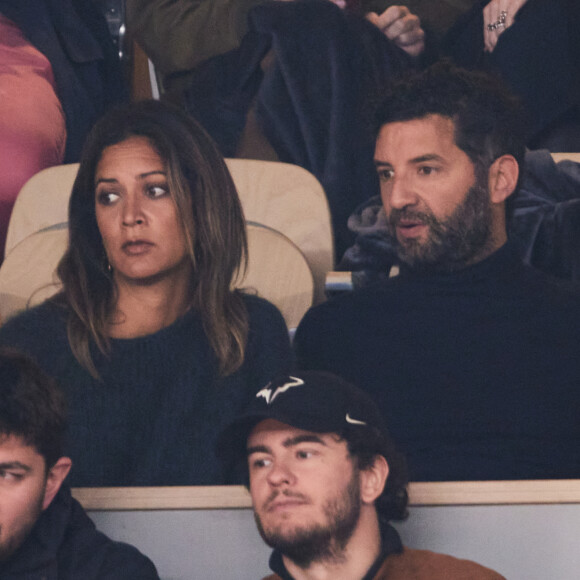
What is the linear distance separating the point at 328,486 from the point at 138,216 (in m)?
0.46

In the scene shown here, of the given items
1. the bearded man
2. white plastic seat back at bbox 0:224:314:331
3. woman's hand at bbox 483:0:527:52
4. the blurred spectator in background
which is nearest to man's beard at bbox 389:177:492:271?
the bearded man

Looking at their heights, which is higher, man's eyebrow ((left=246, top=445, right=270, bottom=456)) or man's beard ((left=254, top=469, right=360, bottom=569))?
man's eyebrow ((left=246, top=445, right=270, bottom=456))

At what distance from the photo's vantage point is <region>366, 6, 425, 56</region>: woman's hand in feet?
5.62

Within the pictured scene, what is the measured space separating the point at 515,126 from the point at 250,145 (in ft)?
1.64

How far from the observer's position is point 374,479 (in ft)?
2.97

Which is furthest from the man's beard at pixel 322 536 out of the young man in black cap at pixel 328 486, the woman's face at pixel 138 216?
the woman's face at pixel 138 216

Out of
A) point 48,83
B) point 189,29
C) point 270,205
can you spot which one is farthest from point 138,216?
point 189,29

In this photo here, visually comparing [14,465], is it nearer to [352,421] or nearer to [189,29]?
[352,421]

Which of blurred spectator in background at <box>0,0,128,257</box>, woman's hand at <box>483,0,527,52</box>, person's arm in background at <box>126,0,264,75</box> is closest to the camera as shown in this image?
blurred spectator in background at <box>0,0,128,257</box>

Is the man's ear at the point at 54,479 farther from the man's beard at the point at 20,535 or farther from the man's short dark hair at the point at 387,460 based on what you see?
the man's short dark hair at the point at 387,460

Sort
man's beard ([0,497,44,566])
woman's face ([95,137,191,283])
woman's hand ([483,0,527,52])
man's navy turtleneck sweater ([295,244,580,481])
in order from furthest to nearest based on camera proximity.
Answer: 1. woman's hand ([483,0,527,52])
2. woman's face ([95,137,191,283])
3. man's navy turtleneck sweater ([295,244,580,481])
4. man's beard ([0,497,44,566])

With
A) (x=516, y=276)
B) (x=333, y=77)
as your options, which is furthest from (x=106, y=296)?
(x=333, y=77)

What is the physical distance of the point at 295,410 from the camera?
2.90 feet

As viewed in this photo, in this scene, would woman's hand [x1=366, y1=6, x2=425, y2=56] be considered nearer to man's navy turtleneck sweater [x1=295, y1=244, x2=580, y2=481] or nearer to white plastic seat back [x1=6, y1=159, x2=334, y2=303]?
white plastic seat back [x1=6, y1=159, x2=334, y2=303]
